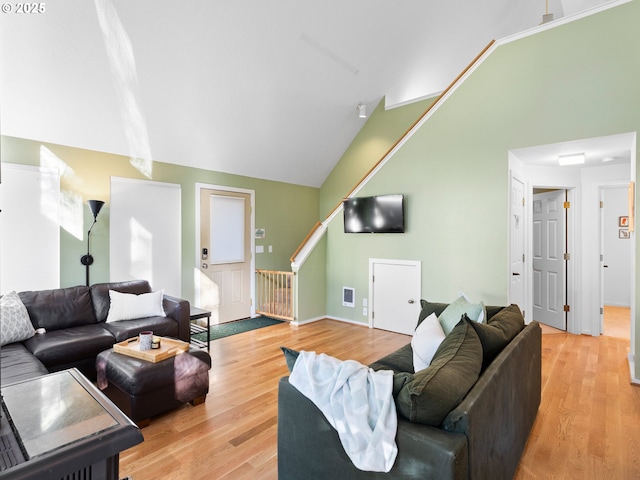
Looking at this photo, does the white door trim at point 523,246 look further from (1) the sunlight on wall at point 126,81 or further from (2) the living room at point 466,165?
(1) the sunlight on wall at point 126,81

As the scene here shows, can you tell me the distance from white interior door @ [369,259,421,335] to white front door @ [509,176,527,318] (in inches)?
43.2

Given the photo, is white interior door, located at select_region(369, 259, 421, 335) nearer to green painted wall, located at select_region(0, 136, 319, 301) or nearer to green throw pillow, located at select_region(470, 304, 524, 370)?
green painted wall, located at select_region(0, 136, 319, 301)

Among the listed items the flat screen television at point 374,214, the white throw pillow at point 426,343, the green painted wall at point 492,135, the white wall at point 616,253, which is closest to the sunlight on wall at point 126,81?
the flat screen television at point 374,214

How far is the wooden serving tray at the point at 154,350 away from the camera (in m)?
2.56

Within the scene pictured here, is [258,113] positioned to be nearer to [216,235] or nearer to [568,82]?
[216,235]

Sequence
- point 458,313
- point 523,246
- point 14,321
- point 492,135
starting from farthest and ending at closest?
1. point 523,246
2. point 492,135
3. point 14,321
4. point 458,313

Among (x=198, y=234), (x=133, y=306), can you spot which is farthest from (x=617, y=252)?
(x=133, y=306)

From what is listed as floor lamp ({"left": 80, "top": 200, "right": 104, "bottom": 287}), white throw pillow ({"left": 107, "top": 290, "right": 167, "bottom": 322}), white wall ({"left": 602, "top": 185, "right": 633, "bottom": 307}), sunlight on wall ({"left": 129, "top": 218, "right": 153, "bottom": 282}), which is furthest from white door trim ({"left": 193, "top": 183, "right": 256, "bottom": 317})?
white wall ({"left": 602, "top": 185, "right": 633, "bottom": 307})

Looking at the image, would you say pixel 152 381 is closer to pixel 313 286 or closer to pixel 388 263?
pixel 313 286

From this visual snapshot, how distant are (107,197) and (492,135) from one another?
469cm

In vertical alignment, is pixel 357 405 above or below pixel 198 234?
below

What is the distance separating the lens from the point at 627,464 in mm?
2074

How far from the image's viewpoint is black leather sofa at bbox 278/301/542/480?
3.95 ft

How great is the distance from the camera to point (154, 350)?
2648 millimetres
